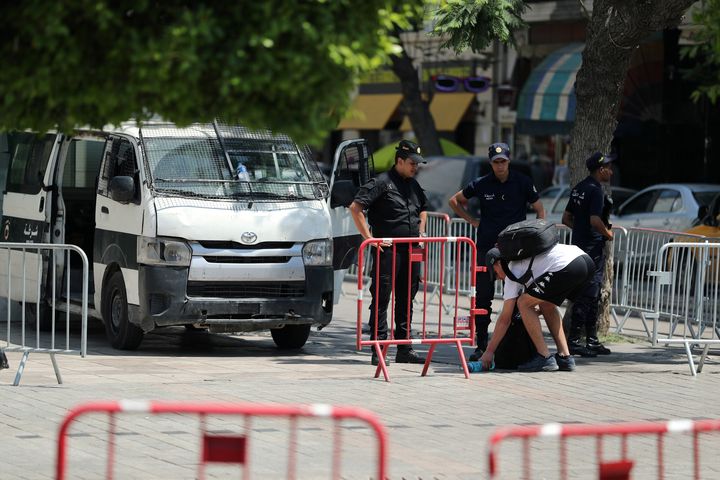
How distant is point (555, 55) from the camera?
31.5 metres

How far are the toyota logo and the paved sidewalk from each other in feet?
3.45

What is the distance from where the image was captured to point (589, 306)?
12398mm

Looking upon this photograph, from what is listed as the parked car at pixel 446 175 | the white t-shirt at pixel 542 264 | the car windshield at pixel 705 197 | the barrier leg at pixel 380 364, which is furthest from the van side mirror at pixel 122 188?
the car windshield at pixel 705 197

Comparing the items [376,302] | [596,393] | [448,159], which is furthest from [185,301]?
[448,159]

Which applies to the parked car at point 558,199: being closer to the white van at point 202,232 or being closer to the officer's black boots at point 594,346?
the officer's black boots at point 594,346

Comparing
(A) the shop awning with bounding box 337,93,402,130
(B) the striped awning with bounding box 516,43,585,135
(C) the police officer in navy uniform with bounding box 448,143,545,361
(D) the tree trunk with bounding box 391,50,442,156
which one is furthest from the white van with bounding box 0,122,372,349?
(A) the shop awning with bounding box 337,93,402,130

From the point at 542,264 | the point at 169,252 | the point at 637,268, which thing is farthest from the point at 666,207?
the point at 169,252

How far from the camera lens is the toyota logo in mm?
11492

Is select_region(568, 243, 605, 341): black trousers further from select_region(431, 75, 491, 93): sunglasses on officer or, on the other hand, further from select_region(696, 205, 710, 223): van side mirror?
select_region(431, 75, 491, 93): sunglasses on officer

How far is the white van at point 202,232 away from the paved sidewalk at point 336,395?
46 centimetres

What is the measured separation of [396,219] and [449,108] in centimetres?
2514

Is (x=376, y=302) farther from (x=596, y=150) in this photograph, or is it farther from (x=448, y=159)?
(x=448, y=159)

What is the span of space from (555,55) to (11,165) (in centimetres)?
1967

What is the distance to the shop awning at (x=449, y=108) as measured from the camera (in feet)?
117
